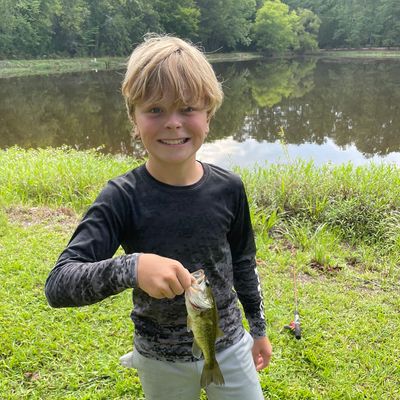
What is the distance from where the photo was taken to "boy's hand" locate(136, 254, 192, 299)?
1107 mm

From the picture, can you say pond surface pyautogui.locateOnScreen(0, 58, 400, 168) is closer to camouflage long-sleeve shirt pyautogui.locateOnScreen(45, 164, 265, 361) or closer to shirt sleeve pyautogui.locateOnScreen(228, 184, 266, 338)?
shirt sleeve pyautogui.locateOnScreen(228, 184, 266, 338)

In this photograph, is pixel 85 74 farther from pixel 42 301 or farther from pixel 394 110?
pixel 42 301

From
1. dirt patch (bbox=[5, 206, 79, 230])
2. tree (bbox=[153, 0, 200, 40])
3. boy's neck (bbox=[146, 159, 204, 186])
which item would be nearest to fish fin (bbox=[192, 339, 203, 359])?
boy's neck (bbox=[146, 159, 204, 186])

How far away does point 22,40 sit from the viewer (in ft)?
137

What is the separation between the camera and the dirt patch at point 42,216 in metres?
5.36

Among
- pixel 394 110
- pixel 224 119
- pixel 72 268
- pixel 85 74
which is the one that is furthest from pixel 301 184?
pixel 85 74

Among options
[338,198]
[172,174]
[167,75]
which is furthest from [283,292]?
[167,75]

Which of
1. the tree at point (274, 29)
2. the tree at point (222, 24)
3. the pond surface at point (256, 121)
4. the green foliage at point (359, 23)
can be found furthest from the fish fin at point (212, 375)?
the green foliage at point (359, 23)

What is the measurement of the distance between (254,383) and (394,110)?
18.5 meters

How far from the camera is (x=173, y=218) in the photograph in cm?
154

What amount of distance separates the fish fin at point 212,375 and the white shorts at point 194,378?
0.07 meters

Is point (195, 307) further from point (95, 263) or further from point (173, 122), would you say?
point (173, 122)

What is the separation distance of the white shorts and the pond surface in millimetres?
5597

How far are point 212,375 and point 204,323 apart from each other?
0.99 ft
